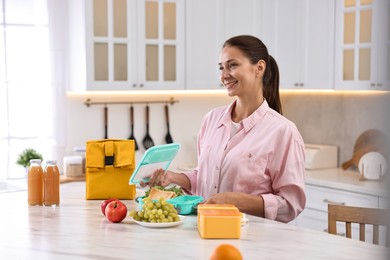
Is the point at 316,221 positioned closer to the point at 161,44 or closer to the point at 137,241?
the point at 161,44

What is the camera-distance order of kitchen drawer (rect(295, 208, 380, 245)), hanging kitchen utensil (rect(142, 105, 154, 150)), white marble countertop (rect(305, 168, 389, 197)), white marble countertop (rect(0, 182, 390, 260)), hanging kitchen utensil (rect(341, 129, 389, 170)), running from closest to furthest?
white marble countertop (rect(0, 182, 390, 260))
white marble countertop (rect(305, 168, 389, 197))
kitchen drawer (rect(295, 208, 380, 245))
hanging kitchen utensil (rect(341, 129, 389, 170))
hanging kitchen utensil (rect(142, 105, 154, 150))

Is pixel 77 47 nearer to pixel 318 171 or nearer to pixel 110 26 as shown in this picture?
pixel 110 26

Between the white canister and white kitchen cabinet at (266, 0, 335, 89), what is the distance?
68.4 inches

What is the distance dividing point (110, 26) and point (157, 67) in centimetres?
48

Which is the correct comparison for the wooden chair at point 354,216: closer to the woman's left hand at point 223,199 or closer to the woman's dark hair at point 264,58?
the woman's left hand at point 223,199

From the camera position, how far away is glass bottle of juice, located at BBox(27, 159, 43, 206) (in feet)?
7.66

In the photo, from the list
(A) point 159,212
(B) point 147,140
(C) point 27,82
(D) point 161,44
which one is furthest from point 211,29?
(A) point 159,212

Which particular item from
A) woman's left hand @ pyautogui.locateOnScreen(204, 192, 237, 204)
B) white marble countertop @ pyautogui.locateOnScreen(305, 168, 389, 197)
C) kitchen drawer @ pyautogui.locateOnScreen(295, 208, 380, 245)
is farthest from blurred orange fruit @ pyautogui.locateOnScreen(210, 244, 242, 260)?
kitchen drawer @ pyautogui.locateOnScreen(295, 208, 380, 245)

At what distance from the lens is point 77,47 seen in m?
4.20

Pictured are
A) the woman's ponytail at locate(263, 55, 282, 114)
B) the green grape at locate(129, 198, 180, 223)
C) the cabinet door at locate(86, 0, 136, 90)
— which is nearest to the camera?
the green grape at locate(129, 198, 180, 223)

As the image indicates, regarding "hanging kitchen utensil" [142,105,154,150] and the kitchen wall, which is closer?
the kitchen wall

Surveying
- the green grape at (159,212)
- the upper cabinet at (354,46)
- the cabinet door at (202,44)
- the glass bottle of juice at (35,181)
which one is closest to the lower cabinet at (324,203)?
the upper cabinet at (354,46)

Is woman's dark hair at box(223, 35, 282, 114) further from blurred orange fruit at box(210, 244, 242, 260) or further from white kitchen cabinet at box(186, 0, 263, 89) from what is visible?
white kitchen cabinet at box(186, 0, 263, 89)

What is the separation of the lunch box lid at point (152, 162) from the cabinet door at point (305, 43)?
2259 millimetres
